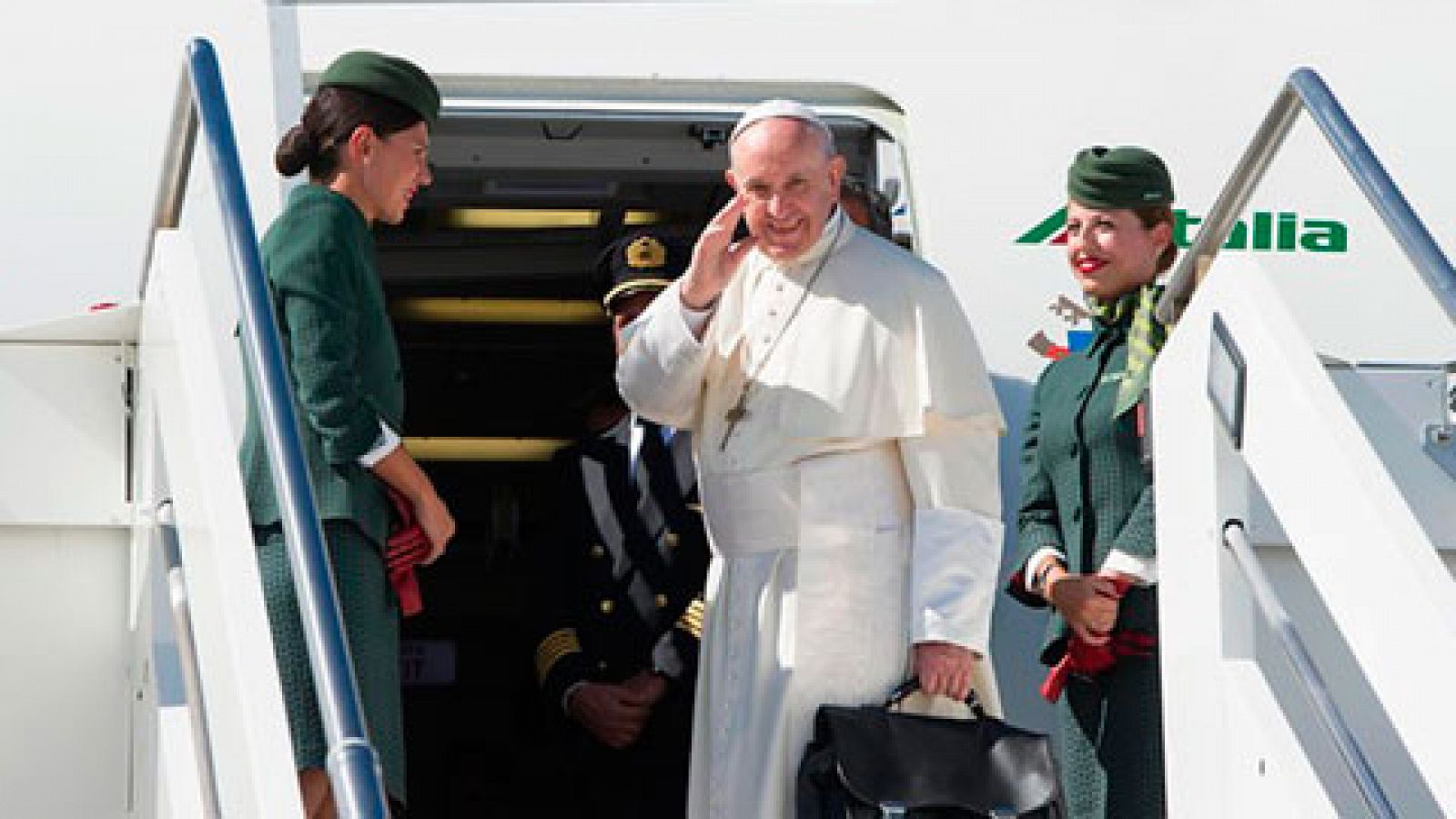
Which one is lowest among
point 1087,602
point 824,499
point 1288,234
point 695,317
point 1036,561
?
point 1087,602

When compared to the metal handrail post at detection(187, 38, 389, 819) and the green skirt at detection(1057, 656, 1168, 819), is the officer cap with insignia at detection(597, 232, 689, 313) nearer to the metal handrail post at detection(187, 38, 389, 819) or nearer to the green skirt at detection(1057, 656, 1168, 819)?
the green skirt at detection(1057, 656, 1168, 819)

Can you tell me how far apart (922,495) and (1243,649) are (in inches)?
31.9

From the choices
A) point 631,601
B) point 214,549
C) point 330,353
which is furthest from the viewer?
point 631,601

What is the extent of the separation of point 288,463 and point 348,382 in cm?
98

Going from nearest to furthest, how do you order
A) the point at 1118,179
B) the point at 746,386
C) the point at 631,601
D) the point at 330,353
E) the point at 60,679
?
the point at 330,353 → the point at 60,679 → the point at 746,386 → the point at 1118,179 → the point at 631,601

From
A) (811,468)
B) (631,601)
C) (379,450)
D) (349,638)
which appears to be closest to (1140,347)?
(811,468)

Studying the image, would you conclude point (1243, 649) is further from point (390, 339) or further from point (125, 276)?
point (125, 276)

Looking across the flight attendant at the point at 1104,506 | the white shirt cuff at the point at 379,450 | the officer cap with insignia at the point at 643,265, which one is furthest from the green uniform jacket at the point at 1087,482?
the white shirt cuff at the point at 379,450

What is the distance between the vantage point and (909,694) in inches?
209

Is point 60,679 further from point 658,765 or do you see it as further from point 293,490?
point 658,765

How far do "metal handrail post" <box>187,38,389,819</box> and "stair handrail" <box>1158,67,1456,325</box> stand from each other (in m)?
1.83

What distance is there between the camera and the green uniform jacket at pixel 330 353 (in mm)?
4914

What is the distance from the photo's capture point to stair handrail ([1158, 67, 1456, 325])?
4914 millimetres

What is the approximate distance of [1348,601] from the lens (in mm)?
4340
